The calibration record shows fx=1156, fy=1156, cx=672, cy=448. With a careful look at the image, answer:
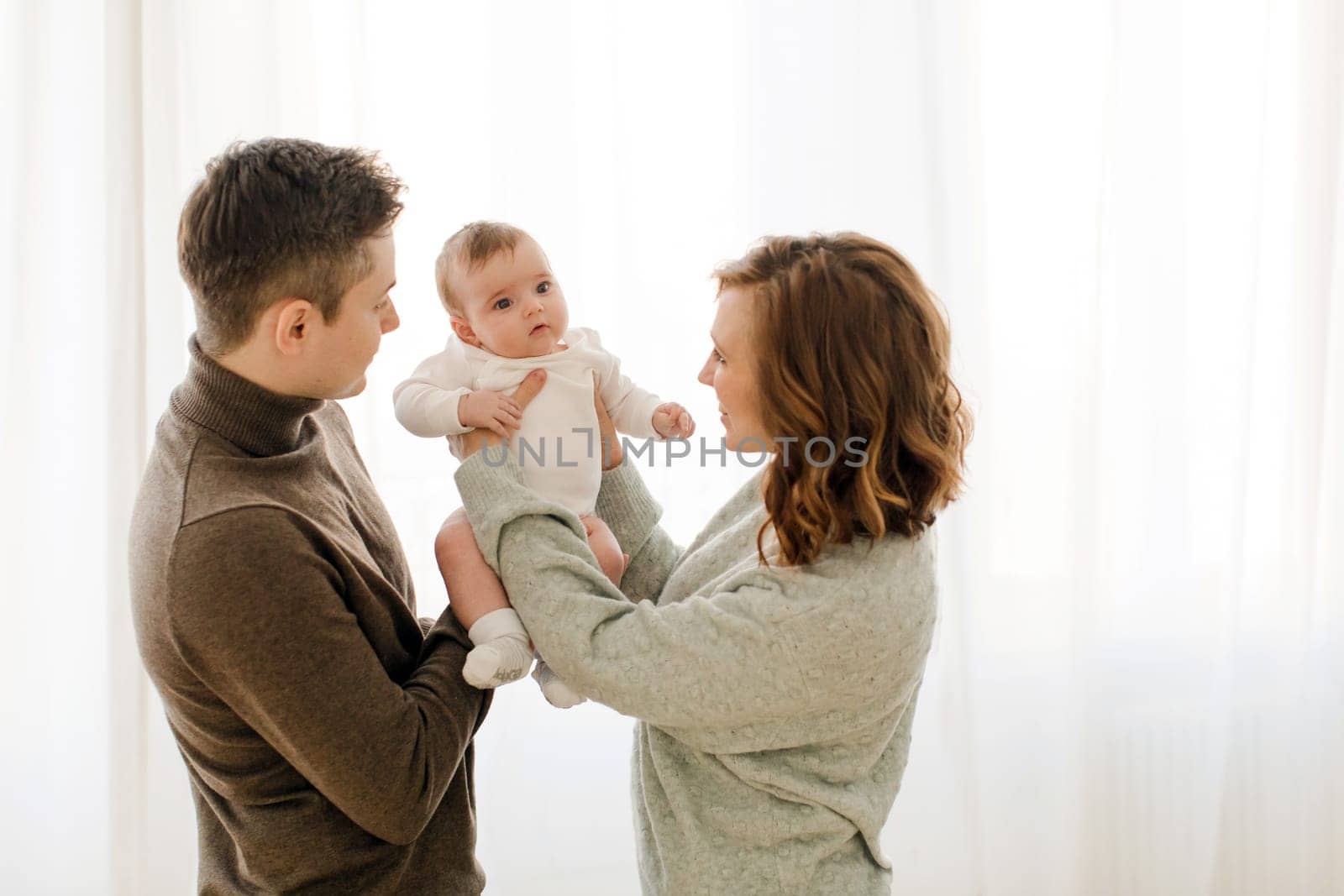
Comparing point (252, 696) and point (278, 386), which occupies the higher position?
point (278, 386)

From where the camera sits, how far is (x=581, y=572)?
1397 millimetres

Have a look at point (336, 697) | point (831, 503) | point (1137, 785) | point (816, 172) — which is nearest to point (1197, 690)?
point (1137, 785)

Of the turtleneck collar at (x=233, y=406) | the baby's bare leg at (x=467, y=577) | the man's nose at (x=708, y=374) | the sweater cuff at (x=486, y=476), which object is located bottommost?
the baby's bare leg at (x=467, y=577)

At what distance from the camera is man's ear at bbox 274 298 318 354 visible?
49.8 inches

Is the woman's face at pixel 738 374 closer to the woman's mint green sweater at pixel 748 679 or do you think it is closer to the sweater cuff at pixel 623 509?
the woman's mint green sweater at pixel 748 679

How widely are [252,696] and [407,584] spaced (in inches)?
15.3

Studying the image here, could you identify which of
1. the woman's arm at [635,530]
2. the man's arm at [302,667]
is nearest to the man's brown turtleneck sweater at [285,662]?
the man's arm at [302,667]

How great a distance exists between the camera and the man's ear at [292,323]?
49.8 inches

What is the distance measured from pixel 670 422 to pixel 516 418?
256 mm

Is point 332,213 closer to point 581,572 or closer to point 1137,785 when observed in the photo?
point 581,572

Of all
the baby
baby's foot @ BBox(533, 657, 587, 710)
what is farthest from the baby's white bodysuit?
baby's foot @ BBox(533, 657, 587, 710)

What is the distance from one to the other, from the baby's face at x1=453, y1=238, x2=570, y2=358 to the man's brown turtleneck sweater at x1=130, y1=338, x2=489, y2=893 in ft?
0.87

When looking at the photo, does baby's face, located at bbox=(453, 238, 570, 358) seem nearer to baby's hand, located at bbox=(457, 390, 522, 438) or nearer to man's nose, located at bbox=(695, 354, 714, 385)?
baby's hand, located at bbox=(457, 390, 522, 438)

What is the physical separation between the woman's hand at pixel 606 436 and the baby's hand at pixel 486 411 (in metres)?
0.15
